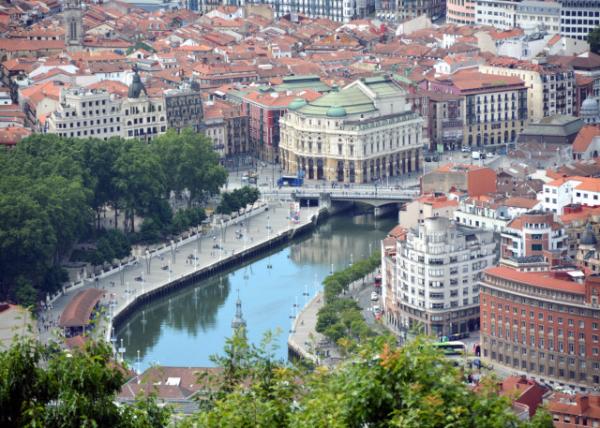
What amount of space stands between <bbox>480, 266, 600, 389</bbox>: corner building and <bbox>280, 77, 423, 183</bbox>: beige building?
27.6m

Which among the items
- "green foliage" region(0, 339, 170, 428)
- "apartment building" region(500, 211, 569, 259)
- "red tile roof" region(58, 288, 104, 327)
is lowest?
"red tile roof" region(58, 288, 104, 327)

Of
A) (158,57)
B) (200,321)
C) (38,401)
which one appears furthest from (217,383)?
(158,57)

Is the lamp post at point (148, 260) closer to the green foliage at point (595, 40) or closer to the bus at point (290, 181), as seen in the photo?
the bus at point (290, 181)

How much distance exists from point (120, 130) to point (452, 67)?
1883 cm

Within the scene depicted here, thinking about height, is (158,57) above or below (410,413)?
below

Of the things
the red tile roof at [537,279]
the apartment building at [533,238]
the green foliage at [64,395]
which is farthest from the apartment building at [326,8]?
the green foliage at [64,395]

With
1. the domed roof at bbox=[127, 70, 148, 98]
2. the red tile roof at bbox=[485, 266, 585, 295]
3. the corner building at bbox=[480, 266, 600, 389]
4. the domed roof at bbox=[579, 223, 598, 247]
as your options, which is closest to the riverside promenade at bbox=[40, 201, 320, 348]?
the domed roof at bbox=[127, 70, 148, 98]

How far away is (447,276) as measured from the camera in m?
54.3

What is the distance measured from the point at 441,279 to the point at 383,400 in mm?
32738

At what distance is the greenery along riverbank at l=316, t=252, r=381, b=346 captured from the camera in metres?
52.1

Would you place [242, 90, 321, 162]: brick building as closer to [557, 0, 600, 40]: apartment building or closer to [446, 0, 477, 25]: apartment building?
[557, 0, 600, 40]: apartment building

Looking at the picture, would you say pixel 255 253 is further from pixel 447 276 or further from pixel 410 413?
pixel 410 413

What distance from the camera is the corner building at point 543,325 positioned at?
160ft

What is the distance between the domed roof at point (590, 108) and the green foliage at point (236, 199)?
1717 cm
